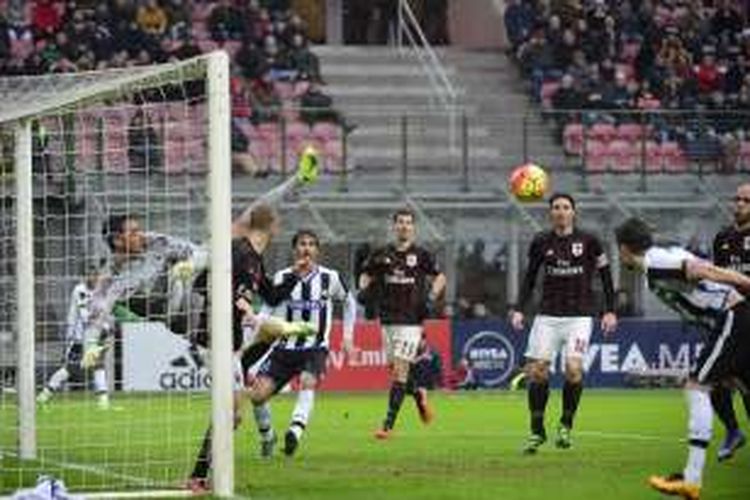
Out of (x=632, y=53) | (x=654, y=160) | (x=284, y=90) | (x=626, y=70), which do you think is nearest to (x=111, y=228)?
(x=654, y=160)

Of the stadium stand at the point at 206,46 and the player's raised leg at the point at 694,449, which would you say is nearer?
the player's raised leg at the point at 694,449

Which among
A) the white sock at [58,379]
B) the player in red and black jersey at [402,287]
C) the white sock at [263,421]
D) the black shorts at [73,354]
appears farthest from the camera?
the black shorts at [73,354]

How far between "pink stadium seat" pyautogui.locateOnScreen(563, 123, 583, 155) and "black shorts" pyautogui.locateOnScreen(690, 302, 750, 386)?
2176 centimetres

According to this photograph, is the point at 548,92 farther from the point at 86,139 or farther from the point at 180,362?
the point at 86,139

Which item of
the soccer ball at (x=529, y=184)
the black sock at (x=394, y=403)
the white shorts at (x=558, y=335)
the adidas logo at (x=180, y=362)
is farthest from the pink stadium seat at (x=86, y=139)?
the adidas logo at (x=180, y=362)

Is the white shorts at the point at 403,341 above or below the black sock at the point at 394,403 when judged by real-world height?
above

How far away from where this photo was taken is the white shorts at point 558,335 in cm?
1750

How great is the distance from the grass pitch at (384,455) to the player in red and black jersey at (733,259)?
24 centimetres

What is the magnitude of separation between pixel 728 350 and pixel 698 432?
0.62 metres

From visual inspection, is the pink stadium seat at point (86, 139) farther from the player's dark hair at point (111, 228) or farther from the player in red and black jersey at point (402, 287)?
the player in red and black jersey at point (402, 287)

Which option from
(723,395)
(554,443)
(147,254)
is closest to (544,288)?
(554,443)

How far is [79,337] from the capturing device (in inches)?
855

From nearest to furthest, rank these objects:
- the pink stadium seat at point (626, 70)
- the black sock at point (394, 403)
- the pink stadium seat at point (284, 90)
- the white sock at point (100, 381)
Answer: the black sock at point (394, 403) → the white sock at point (100, 381) → the pink stadium seat at point (284, 90) → the pink stadium seat at point (626, 70)

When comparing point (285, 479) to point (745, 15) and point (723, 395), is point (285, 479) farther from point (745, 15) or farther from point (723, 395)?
point (745, 15)
